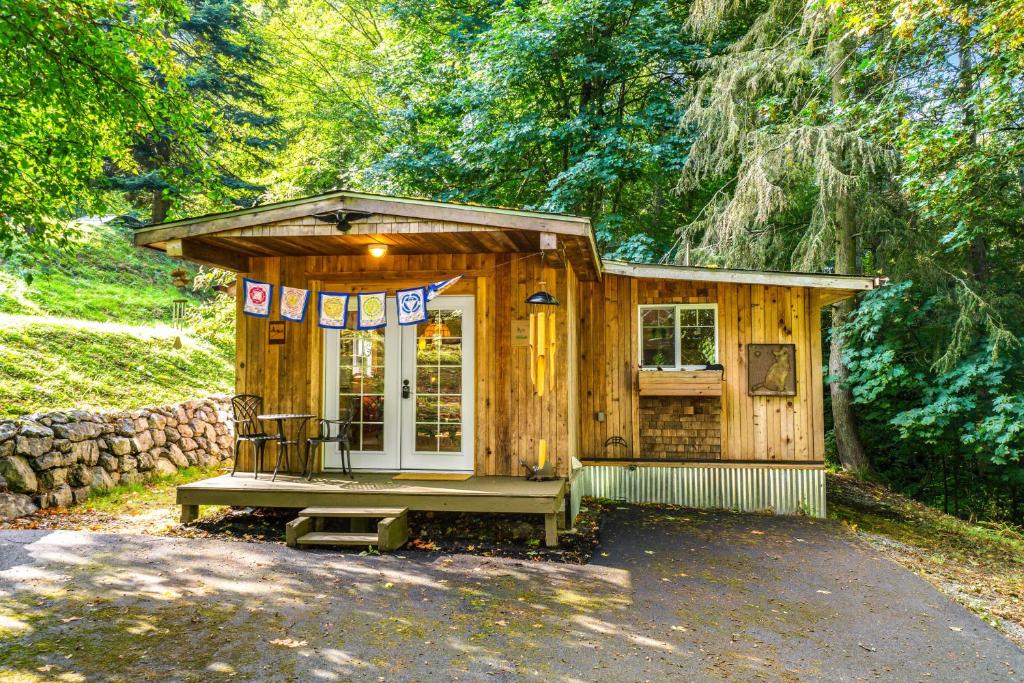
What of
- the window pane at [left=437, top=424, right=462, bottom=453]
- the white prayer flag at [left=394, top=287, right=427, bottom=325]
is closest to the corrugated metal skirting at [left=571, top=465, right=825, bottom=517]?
the window pane at [left=437, top=424, right=462, bottom=453]

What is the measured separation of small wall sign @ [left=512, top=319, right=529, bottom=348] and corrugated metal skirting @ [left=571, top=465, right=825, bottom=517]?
1904 mm

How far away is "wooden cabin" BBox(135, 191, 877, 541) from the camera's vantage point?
6.02 meters

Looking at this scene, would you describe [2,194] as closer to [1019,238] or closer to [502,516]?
[502,516]

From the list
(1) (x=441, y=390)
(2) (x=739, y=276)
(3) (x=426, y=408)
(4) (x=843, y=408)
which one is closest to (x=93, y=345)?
(3) (x=426, y=408)

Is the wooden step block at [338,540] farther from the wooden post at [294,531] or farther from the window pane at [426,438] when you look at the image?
the window pane at [426,438]

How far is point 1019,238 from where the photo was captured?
961 centimetres

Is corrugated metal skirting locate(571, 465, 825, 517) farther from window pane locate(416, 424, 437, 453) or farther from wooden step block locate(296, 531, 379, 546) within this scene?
wooden step block locate(296, 531, 379, 546)

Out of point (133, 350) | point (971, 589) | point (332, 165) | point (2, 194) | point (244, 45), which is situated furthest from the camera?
point (244, 45)

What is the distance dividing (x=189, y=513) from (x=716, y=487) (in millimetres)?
5777

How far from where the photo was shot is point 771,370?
7.86m

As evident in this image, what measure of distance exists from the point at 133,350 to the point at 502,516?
24.7 feet

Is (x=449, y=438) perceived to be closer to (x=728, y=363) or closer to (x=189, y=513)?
(x=189, y=513)

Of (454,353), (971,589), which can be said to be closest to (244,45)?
(454,353)

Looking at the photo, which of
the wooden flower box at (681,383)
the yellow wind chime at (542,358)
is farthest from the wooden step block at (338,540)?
the wooden flower box at (681,383)
